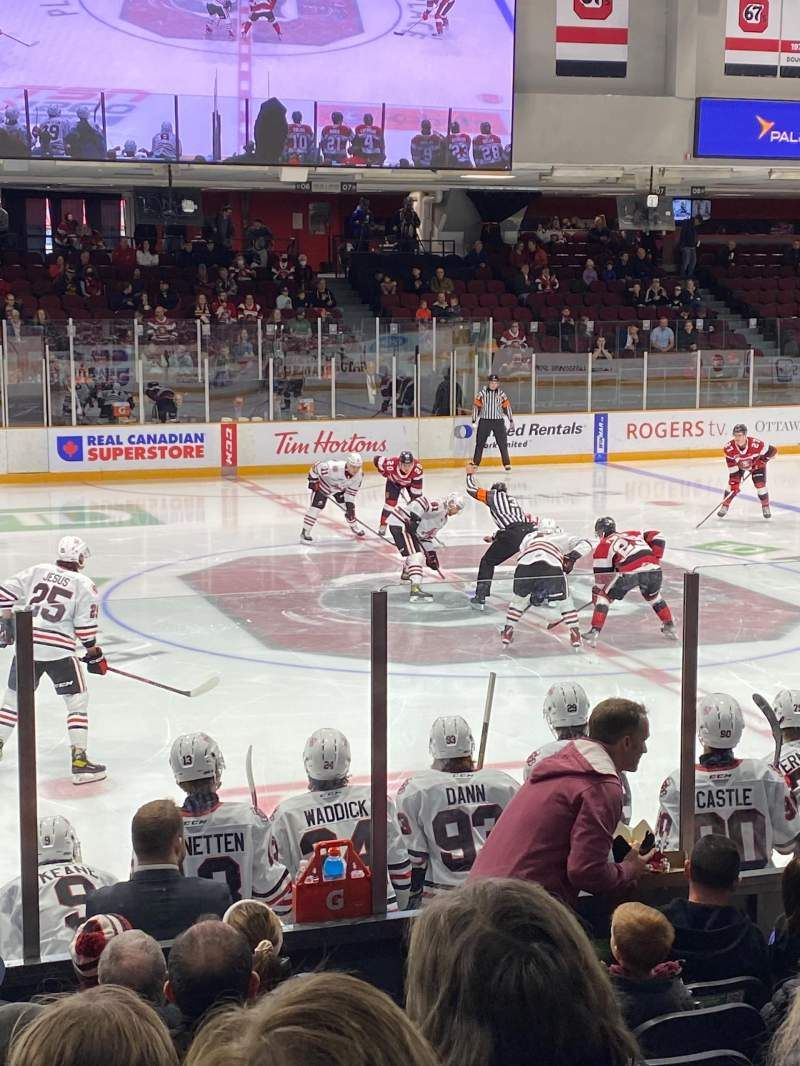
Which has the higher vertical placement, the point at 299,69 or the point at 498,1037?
the point at 299,69

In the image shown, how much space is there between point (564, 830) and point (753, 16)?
16.6 m

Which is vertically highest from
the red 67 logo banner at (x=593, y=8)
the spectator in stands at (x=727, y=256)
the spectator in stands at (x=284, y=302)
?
the red 67 logo banner at (x=593, y=8)

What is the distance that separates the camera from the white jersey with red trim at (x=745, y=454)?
1485 cm

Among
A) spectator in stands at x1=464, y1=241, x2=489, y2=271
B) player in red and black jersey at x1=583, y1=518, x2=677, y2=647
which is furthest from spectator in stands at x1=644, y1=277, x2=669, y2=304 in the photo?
player in red and black jersey at x1=583, y1=518, x2=677, y2=647

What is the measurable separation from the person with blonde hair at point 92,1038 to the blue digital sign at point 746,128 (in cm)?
1740

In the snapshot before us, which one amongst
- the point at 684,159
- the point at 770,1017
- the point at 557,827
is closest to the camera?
the point at 770,1017

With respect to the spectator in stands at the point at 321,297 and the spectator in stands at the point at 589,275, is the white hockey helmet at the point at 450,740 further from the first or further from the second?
the spectator in stands at the point at 589,275

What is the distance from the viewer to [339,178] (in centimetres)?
2022

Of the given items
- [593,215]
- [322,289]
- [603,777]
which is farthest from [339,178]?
[603,777]

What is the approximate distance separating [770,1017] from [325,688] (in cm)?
246

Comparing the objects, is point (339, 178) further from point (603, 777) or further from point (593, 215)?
point (603, 777)

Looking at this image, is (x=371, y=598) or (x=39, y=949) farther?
(x=371, y=598)

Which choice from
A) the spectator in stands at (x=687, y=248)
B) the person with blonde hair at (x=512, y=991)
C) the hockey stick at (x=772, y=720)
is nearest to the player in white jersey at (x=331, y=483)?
the hockey stick at (x=772, y=720)

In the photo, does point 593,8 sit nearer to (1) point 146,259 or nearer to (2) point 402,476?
(1) point 146,259
